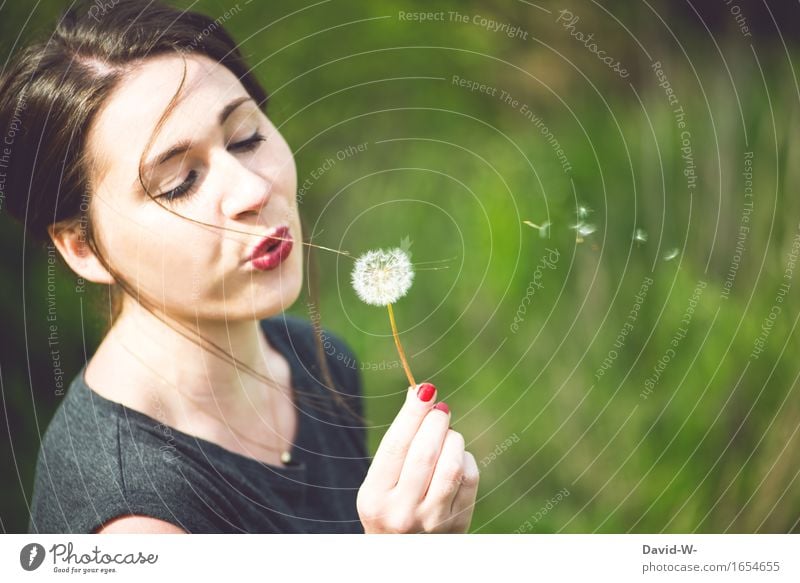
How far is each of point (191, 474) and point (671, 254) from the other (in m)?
0.71

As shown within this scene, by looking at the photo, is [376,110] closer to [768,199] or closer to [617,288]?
[617,288]

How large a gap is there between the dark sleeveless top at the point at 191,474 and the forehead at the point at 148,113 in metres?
0.22

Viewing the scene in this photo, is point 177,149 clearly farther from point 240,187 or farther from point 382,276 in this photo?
point 382,276

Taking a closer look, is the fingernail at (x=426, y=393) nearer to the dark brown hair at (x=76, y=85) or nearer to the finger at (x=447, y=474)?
the finger at (x=447, y=474)

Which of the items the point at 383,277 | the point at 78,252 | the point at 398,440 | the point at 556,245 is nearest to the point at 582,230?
the point at 556,245

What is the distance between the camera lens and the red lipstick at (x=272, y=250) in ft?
2.57

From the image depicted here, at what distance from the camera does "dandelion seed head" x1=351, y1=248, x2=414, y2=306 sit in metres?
0.78

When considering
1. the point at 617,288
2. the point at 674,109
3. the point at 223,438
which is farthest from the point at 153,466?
the point at 674,109

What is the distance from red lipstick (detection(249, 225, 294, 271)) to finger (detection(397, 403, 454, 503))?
21 cm

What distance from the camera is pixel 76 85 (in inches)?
27.2

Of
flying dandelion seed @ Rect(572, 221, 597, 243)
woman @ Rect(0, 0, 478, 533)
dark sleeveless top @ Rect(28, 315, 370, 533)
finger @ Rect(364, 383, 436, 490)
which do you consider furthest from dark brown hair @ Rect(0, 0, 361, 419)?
flying dandelion seed @ Rect(572, 221, 597, 243)

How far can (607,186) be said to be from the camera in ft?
3.99

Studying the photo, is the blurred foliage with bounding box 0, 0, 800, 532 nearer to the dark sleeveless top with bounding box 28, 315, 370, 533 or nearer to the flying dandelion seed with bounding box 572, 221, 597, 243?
the flying dandelion seed with bounding box 572, 221, 597, 243
